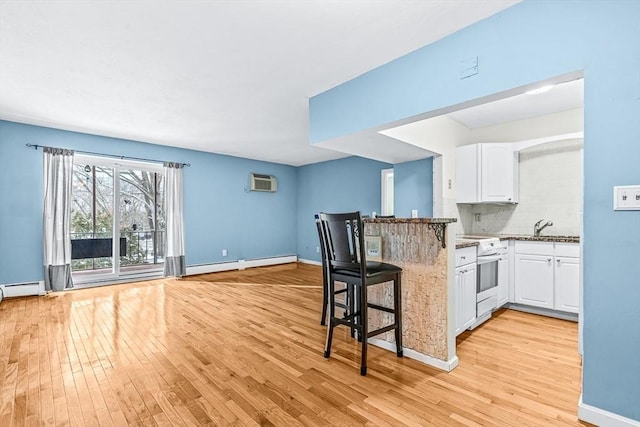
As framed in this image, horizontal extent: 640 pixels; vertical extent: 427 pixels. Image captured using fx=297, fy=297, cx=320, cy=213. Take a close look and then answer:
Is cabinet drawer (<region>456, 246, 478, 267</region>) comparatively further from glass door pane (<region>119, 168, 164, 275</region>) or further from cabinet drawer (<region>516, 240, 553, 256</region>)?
glass door pane (<region>119, 168, 164, 275</region>)

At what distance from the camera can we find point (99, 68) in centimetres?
275

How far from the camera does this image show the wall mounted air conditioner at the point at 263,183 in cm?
694

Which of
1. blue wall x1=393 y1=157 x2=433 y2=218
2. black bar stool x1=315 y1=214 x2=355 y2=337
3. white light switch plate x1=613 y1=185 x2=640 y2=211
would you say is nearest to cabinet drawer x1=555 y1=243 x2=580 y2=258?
blue wall x1=393 y1=157 x2=433 y2=218

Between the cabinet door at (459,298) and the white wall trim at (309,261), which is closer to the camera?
the cabinet door at (459,298)

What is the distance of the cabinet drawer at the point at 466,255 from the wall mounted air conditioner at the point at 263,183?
5.15 metres

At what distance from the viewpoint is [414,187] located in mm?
4332

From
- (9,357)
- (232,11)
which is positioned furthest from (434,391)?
(9,357)

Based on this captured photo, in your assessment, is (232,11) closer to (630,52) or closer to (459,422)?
(630,52)

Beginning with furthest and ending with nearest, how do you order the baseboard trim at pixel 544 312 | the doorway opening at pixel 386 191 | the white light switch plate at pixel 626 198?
the doorway opening at pixel 386 191, the baseboard trim at pixel 544 312, the white light switch plate at pixel 626 198

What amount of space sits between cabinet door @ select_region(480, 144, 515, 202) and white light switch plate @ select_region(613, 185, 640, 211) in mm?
2622

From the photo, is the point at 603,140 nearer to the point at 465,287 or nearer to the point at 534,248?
the point at 465,287

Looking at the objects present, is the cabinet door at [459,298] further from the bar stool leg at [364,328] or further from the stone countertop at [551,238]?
the stone countertop at [551,238]

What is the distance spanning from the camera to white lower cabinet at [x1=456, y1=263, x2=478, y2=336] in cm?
262

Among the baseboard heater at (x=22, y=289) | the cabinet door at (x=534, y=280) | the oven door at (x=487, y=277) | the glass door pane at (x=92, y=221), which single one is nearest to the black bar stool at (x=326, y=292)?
the oven door at (x=487, y=277)
